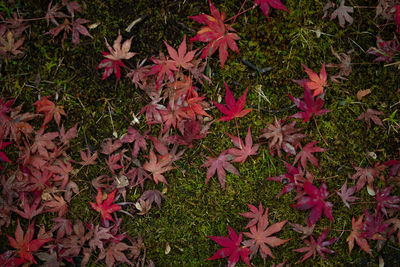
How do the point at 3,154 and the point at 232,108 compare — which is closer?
the point at 232,108

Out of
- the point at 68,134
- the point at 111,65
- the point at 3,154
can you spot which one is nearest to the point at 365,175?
the point at 111,65

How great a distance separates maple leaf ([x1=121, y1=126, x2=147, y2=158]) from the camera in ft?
6.07

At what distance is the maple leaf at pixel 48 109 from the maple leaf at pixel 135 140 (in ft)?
1.50

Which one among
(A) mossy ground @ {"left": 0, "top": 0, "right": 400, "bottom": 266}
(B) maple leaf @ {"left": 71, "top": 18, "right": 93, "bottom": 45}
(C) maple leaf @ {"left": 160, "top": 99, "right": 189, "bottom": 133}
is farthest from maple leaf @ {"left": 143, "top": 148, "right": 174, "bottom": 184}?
(B) maple leaf @ {"left": 71, "top": 18, "right": 93, "bottom": 45}

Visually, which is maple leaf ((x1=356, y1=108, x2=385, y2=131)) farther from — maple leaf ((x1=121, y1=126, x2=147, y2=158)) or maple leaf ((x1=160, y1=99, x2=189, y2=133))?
maple leaf ((x1=121, y1=126, x2=147, y2=158))

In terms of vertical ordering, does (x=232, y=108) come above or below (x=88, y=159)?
above

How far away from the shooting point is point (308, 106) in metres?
1.81

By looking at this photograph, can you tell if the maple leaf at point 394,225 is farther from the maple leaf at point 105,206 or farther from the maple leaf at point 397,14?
the maple leaf at point 105,206

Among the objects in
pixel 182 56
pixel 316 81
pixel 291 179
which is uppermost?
pixel 182 56

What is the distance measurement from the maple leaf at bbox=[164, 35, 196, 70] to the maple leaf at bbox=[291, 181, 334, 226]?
3.58ft

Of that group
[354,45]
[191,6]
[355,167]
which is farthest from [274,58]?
[355,167]

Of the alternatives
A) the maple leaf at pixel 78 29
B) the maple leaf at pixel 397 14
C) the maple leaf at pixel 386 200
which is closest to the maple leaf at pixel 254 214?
the maple leaf at pixel 386 200

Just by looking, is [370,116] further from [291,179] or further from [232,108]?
[232,108]

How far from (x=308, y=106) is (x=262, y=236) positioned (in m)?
0.90
